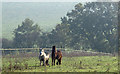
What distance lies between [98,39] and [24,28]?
62.5 feet

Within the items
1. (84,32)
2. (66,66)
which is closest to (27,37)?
(84,32)

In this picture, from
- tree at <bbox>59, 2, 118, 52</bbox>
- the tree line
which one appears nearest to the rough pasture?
the tree line

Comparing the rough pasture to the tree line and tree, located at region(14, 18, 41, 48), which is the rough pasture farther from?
tree, located at region(14, 18, 41, 48)

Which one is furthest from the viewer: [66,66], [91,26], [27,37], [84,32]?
[27,37]

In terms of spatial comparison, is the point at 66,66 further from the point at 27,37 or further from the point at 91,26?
the point at 27,37

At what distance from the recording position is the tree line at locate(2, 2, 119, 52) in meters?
71.1

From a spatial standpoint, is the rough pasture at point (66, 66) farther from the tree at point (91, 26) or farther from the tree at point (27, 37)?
the tree at point (27, 37)

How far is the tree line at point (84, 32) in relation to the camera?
71.1m

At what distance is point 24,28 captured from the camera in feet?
259

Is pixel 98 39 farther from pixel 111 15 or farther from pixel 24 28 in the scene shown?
pixel 24 28

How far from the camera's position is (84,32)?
73.6m

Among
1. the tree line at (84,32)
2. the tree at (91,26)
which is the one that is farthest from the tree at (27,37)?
the tree at (91,26)

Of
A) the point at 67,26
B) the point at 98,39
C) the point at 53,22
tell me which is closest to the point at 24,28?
the point at 67,26

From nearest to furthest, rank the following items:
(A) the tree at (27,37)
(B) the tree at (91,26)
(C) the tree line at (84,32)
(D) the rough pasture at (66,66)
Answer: (D) the rough pasture at (66,66), (C) the tree line at (84,32), (B) the tree at (91,26), (A) the tree at (27,37)
